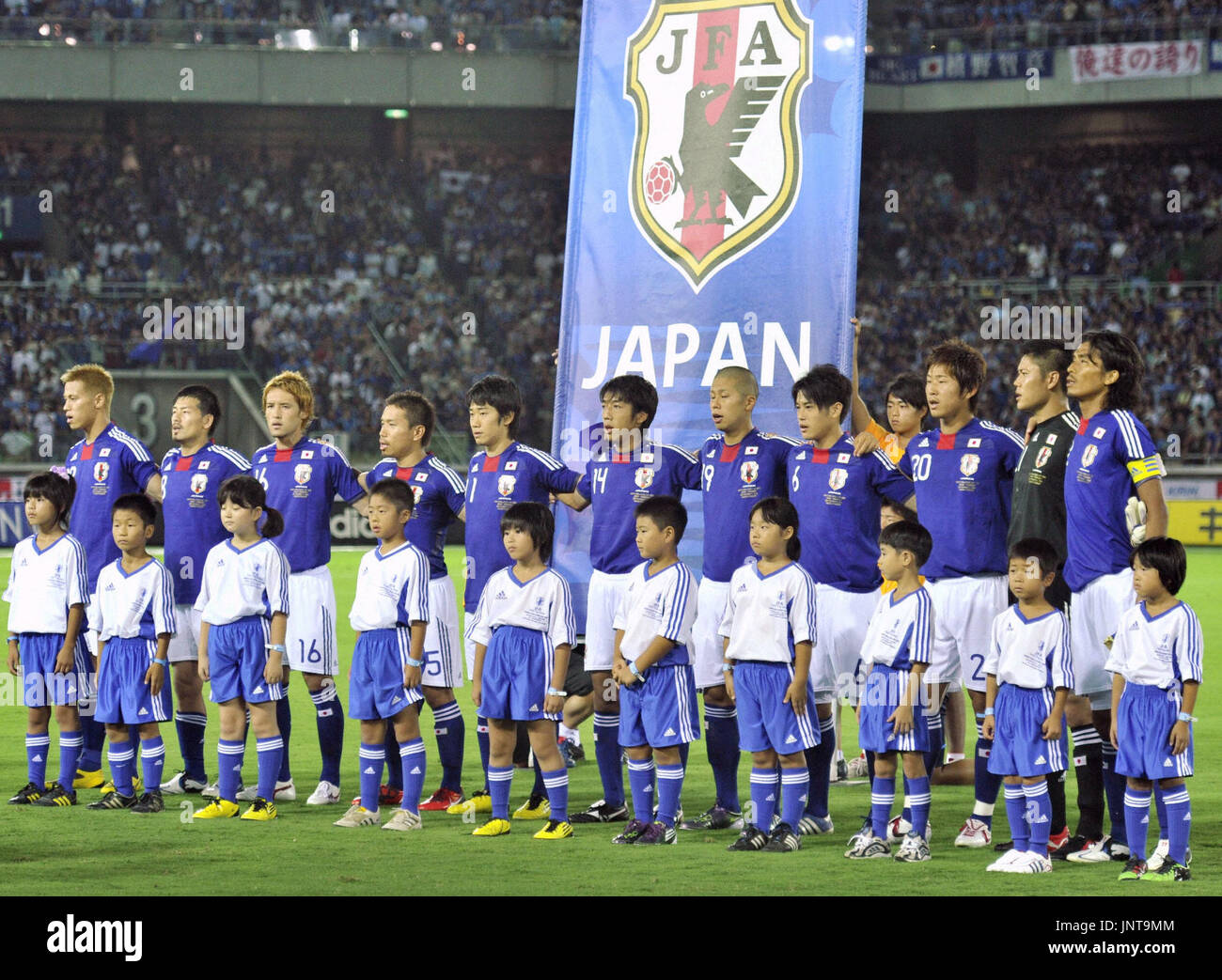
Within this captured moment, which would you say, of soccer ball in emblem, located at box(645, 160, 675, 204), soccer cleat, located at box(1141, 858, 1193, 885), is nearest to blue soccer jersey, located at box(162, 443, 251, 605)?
soccer ball in emblem, located at box(645, 160, 675, 204)

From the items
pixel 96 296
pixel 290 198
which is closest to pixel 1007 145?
pixel 290 198

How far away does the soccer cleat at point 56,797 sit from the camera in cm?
764

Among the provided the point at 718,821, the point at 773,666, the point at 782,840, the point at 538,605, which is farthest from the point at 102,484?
the point at 782,840

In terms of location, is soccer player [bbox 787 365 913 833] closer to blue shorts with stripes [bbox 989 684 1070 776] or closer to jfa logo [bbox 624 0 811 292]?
blue shorts with stripes [bbox 989 684 1070 776]

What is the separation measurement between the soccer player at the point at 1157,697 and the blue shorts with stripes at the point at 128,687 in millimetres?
4255

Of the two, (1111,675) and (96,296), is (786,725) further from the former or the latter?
(96,296)

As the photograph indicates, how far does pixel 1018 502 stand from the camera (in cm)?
685

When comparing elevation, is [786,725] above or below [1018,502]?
below

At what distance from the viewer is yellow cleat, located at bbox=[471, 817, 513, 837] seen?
6.89 metres

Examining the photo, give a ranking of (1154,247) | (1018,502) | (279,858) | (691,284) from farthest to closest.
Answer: (1154,247) → (691,284) → (1018,502) → (279,858)

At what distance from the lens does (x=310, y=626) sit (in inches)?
304

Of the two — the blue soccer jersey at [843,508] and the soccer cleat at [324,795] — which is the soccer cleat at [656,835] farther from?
the soccer cleat at [324,795]

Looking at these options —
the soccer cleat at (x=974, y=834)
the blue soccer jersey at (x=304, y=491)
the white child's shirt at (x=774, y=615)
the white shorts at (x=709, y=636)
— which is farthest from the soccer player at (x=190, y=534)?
the soccer cleat at (x=974, y=834)

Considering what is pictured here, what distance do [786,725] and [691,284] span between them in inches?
142
